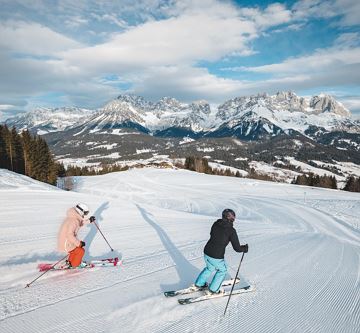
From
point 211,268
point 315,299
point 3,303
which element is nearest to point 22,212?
point 3,303

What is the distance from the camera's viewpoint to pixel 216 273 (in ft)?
26.5

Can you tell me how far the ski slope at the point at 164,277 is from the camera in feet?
22.6

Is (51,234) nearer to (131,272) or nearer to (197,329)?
(131,272)

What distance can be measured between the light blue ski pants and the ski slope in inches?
15.6

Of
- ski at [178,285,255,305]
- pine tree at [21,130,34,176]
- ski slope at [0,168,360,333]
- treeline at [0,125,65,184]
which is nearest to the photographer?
ski slope at [0,168,360,333]

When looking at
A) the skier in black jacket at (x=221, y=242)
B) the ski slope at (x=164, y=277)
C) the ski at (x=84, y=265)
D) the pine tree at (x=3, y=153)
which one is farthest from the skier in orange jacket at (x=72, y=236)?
the pine tree at (x=3, y=153)

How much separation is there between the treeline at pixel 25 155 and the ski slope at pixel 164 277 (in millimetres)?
31651

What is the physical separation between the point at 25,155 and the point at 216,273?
5270 centimetres

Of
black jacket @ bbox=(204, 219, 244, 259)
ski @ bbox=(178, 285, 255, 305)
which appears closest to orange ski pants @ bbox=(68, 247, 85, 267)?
ski @ bbox=(178, 285, 255, 305)

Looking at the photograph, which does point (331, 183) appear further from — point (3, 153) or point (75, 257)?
point (75, 257)

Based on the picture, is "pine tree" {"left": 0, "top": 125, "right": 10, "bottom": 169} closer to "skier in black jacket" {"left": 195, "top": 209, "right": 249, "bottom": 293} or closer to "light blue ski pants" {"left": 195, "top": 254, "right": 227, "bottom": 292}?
"light blue ski pants" {"left": 195, "top": 254, "right": 227, "bottom": 292}

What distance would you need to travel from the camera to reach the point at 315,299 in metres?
8.41

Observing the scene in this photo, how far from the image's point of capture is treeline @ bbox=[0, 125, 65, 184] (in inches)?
1988

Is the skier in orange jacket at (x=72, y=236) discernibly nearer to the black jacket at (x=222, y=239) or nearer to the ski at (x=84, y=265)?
the ski at (x=84, y=265)
